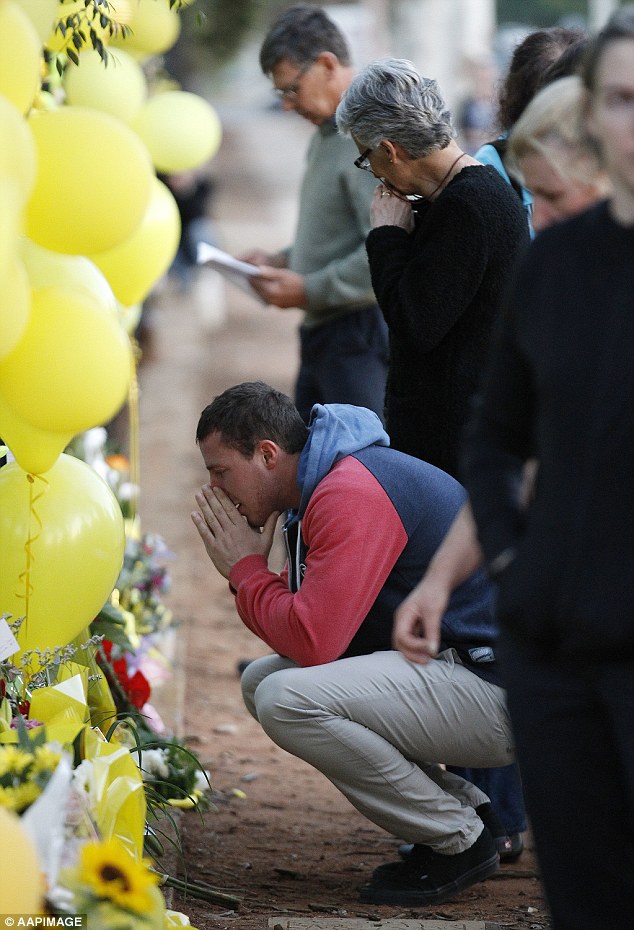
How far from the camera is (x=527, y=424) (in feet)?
6.30

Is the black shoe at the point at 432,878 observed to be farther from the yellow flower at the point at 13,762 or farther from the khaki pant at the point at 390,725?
the yellow flower at the point at 13,762

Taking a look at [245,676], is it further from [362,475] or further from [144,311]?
[144,311]

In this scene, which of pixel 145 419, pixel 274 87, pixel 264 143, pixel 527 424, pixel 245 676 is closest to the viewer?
pixel 527 424

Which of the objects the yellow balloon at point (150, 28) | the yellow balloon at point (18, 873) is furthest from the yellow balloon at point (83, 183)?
the yellow balloon at point (150, 28)

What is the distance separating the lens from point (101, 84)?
13.7 ft

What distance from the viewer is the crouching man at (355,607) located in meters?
2.78

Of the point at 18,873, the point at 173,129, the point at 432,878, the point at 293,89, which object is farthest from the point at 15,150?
the point at 173,129

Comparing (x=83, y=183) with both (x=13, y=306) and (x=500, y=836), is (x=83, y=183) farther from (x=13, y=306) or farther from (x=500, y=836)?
(x=500, y=836)

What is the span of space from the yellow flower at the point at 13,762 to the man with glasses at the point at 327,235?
7.06ft

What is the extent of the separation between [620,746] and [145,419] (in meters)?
8.46

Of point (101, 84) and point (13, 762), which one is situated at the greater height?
point (101, 84)

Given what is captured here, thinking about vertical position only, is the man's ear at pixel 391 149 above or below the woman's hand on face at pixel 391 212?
above

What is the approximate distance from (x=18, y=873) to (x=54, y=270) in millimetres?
1250

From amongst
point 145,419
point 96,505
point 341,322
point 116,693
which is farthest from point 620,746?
point 145,419
